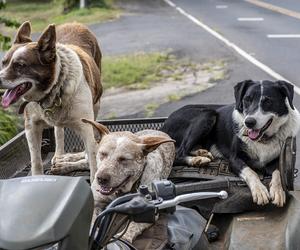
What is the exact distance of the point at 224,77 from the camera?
12273 millimetres

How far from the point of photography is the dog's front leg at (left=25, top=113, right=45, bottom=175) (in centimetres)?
440

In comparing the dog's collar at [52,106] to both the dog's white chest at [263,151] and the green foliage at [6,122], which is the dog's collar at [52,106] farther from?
the green foliage at [6,122]

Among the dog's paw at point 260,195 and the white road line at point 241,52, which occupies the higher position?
the dog's paw at point 260,195

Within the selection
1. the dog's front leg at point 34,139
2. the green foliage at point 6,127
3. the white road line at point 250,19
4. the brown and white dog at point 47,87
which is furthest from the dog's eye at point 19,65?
the white road line at point 250,19

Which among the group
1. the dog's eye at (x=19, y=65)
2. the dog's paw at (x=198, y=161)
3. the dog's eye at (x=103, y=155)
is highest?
the dog's eye at (x=19, y=65)

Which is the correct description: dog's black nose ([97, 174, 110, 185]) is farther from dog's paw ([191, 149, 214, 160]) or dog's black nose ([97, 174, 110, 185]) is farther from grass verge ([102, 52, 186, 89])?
grass verge ([102, 52, 186, 89])

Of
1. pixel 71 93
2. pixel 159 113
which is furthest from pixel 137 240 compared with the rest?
pixel 159 113

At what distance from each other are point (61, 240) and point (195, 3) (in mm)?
26846

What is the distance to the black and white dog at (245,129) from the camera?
412 centimetres

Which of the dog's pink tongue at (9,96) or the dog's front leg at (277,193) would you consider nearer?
the dog's front leg at (277,193)

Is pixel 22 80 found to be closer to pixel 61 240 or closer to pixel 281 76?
pixel 61 240

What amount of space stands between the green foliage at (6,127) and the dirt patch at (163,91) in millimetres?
2411

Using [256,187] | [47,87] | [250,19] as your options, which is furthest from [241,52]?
[256,187]

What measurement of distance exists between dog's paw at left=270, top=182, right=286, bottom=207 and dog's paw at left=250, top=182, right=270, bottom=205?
3cm
